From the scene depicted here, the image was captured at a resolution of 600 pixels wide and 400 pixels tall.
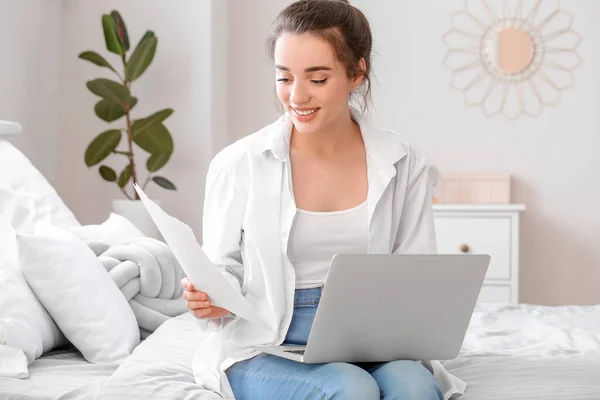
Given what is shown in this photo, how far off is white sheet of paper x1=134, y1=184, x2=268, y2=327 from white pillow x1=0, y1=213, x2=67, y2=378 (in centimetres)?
46

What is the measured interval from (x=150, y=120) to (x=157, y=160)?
0.60ft

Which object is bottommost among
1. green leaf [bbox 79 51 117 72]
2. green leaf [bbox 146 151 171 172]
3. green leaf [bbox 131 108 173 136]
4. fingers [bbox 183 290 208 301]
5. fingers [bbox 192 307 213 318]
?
fingers [bbox 192 307 213 318]

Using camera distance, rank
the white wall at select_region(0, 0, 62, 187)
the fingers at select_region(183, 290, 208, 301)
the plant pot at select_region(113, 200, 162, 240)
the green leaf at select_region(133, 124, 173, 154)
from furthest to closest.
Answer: the green leaf at select_region(133, 124, 173, 154), the plant pot at select_region(113, 200, 162, 240), the white wall at select_region(0, 0, 62, 187), the fingers at select_region(183, 290, 208, 301)

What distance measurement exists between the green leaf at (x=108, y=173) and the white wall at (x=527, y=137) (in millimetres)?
1250

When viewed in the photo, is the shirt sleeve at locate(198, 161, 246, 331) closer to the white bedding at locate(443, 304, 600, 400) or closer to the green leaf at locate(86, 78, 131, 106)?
the white bedding at locate(443, 304, 600, 400)

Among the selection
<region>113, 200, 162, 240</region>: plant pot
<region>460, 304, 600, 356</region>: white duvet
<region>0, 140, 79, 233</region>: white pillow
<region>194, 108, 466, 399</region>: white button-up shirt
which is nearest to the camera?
<region>194, 108, 466, 399</region>: white button-up shirt

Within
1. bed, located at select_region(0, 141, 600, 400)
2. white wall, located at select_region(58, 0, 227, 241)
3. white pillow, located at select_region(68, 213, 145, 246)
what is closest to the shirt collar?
bed, located at select_region(0, 141, 600, 400)

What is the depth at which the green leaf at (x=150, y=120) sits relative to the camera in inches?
153

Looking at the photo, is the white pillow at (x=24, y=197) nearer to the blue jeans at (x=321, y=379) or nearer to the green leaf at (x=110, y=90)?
the blue jeans at (x=321, y=379)

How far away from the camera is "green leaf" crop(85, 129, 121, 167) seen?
3.88 meters

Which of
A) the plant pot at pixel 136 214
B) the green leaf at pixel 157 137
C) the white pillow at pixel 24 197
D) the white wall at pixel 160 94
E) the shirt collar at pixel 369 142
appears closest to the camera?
the shirt collar at pixel 369 142

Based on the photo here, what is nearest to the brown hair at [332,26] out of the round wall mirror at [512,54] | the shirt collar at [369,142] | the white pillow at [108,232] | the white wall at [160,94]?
the shirt collar at [369,142]

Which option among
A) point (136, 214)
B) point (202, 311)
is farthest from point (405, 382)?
point (136, 214)

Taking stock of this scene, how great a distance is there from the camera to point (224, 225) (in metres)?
1.60
